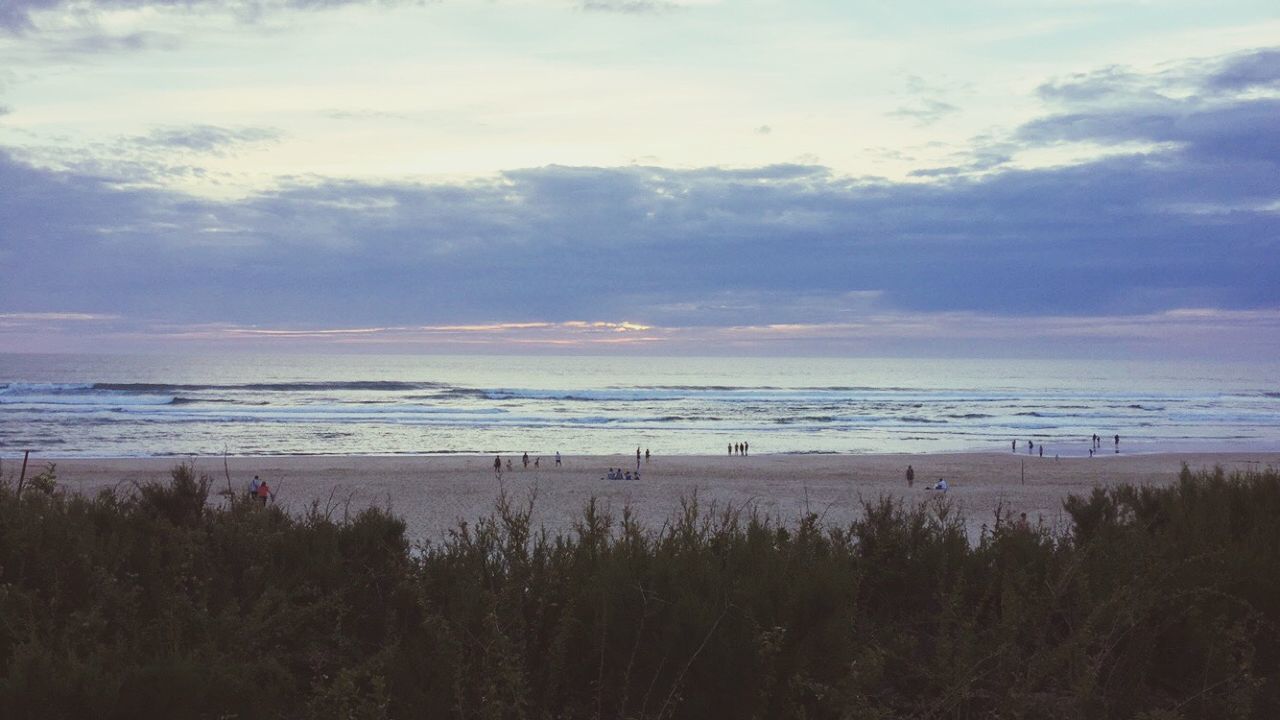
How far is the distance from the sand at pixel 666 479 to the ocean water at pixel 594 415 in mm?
5070

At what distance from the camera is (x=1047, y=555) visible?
6277 mm

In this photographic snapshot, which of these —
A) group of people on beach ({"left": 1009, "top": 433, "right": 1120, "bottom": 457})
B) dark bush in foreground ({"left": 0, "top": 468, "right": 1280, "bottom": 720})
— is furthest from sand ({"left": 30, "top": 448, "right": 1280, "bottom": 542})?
dark bush in foreground ({"left": 0, "top": 468, "right": 1280, "bottom": 720})

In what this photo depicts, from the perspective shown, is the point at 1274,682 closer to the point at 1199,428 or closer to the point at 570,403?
the point at 1199,428

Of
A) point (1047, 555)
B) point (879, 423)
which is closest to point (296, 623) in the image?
point (1047, 555)

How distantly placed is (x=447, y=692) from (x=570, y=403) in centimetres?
7825

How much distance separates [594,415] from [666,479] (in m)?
36.7

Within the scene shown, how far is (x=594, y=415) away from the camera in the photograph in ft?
231

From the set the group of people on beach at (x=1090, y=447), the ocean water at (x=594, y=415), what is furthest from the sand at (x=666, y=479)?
the ocean water at (x=594, y=415)

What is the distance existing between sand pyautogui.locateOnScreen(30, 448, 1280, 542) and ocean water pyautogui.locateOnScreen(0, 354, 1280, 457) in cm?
507

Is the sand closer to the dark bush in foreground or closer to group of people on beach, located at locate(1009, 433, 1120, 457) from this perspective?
group of people on beach, located at locate(1009, 433, 1120, 457)

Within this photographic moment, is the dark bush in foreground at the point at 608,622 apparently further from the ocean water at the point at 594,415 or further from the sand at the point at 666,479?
the ocean water at the point at 594,415

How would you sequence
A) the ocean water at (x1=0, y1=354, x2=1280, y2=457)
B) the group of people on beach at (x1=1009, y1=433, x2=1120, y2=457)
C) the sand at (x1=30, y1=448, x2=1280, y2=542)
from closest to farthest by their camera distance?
the sand at (x1=30, y1=448, x2=1280, y2=542)
the group of people on beach at (x1=1009, y1=433, x2=1120, y2=457)
the ocean water at (x1=0, y1=354, x2=1280, y2=457)

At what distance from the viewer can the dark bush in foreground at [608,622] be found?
4.49 meters

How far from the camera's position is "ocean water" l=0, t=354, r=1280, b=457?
161ft
